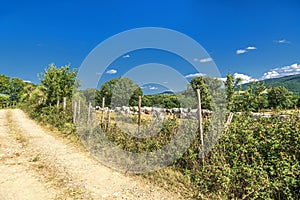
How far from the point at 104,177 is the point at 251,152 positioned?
3309mm

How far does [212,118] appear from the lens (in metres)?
5.79

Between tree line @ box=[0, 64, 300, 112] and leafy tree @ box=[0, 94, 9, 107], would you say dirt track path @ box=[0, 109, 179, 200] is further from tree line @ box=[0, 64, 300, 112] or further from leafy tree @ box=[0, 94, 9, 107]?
leafy tree @ box=[0, 94, 9, 107]

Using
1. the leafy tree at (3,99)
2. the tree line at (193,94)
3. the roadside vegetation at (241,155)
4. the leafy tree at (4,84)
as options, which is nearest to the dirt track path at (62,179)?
the roadside vegetation at (241,155)

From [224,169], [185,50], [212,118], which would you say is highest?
[185,50]

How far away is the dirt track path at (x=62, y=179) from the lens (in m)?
4.39

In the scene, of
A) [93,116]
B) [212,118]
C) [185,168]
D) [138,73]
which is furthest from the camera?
[93,116]

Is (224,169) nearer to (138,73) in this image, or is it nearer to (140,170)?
(140,170)

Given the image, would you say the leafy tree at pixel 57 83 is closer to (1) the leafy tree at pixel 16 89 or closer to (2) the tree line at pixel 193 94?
(2) the tree line at pixel 193 94

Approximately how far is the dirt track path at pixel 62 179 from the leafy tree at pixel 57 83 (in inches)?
433

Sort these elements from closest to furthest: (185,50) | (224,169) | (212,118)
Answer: (224,169)
(212,118)
(185,50)

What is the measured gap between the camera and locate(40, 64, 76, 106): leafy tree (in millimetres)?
18250

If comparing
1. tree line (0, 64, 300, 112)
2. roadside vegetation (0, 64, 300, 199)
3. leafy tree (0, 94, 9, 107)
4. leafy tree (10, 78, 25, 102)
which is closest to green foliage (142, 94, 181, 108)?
tree line (0, 64, 300, 112)

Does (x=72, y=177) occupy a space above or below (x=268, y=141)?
below

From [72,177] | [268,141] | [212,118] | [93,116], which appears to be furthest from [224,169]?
[93,116]
